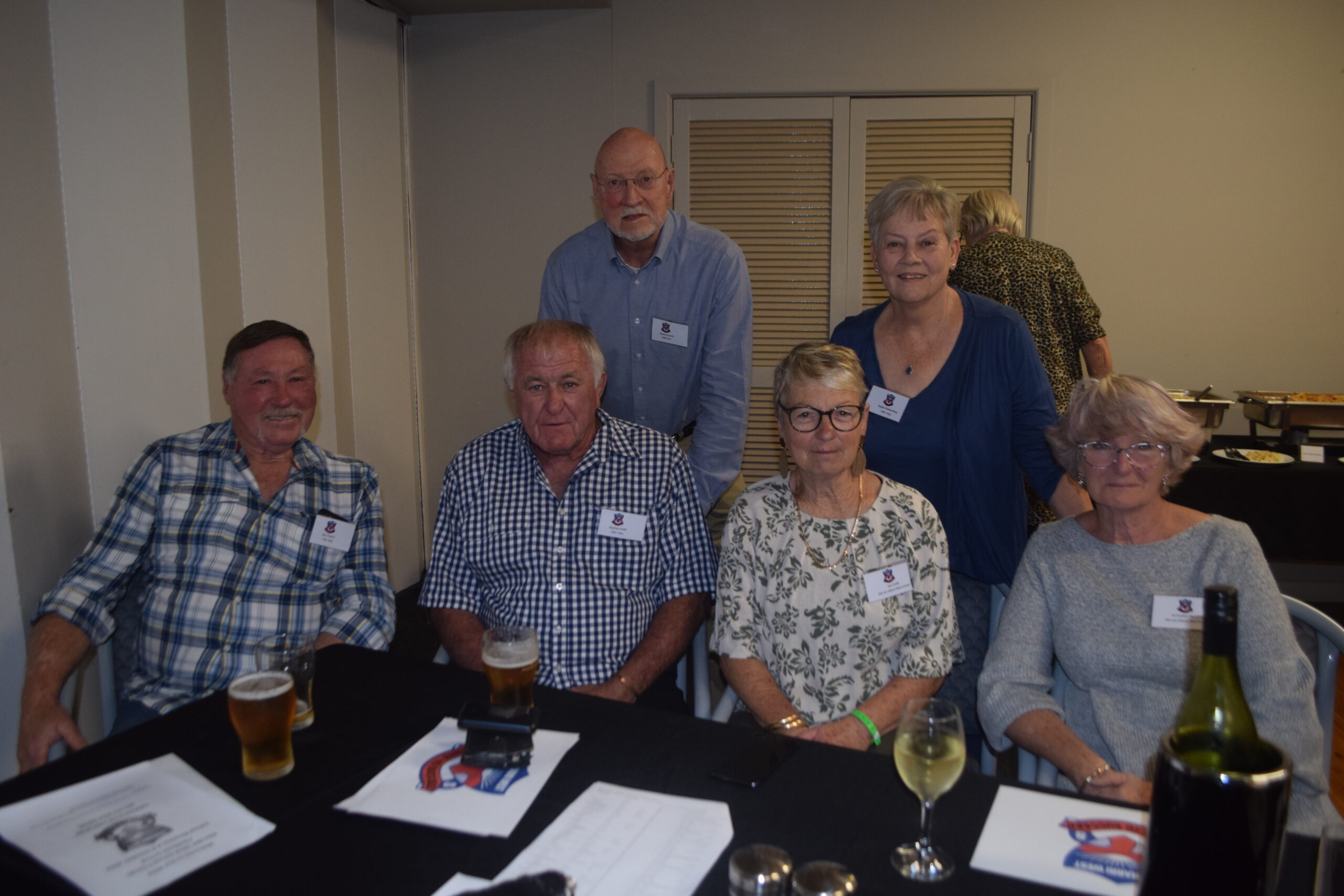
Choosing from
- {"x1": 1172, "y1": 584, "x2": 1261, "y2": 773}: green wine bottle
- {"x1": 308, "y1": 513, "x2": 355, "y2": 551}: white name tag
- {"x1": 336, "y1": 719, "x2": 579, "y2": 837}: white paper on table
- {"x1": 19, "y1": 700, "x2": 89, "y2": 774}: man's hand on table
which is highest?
{"x1": 1172, "y1": 584, "x2": 1261, "y2": 773}: green wine bottle

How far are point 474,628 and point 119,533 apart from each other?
861mm

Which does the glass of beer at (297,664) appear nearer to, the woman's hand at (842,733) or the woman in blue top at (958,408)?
the woman's hand at (842,733)

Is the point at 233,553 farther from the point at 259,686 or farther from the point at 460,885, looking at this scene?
the point at 460,885

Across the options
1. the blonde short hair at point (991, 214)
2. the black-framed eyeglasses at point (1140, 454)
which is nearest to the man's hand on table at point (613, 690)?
the black-framed eyeglasses at point (1140, 454)

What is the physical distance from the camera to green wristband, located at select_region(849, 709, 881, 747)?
5.91 feet

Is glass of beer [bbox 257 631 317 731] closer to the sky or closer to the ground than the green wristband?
closer to the sky

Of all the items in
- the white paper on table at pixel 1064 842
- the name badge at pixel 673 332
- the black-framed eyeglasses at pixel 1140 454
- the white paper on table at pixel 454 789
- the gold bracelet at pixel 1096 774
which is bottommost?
the gold bracelet at pixel 1096 774

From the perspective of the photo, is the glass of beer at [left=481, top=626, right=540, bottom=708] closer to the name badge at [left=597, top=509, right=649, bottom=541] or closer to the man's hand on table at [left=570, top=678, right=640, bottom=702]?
the man's hand on table at [left=570, top=678, right=640, bottom=702]

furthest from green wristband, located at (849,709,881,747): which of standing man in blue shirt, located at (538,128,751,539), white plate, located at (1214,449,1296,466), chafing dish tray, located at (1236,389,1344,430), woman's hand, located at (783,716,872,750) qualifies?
chafing dish tray, located at (1236,389,1344,430)

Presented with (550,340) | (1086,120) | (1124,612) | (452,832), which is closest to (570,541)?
(550,340)

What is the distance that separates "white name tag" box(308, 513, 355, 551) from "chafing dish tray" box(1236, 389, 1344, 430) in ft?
13.7

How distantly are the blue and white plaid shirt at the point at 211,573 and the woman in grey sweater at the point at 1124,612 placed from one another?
1.46 meters

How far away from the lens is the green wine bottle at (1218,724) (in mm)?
1011

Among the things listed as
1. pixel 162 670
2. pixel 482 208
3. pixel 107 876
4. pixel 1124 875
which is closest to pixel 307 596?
pixel 162 670
